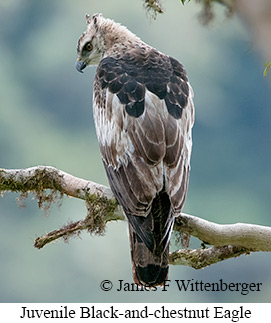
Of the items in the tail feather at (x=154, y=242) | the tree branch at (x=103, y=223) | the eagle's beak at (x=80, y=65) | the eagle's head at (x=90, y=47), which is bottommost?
the tail feather at (x=154, y=242)

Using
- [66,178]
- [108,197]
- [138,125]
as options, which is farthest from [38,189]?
[138,125]

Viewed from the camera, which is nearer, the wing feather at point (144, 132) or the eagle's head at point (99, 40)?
the wing feather at point (144, 132)

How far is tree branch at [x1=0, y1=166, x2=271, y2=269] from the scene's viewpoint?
9.86ft

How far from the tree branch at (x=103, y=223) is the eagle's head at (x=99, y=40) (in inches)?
35.7

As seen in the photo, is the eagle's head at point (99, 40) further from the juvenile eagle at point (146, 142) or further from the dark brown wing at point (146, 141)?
the dark brown wing at point (146, 141)

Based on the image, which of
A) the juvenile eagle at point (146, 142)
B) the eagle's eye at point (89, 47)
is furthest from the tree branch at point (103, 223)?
the eagle's eye at point (89, 47)

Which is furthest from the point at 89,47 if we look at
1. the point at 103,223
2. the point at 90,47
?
the point at 103,223

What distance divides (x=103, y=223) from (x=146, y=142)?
55 cm

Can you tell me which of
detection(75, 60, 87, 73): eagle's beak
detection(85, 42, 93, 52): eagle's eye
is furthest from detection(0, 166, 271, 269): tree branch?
detection(85, 42, 93, 52): eagle's eye

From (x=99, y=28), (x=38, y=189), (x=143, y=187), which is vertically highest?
(x=99, y=28)

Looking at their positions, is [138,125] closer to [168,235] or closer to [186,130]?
[186,130]

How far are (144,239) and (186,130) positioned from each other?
2.35ft

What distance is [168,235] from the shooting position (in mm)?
2803

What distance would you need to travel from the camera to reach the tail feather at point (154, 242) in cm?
277
